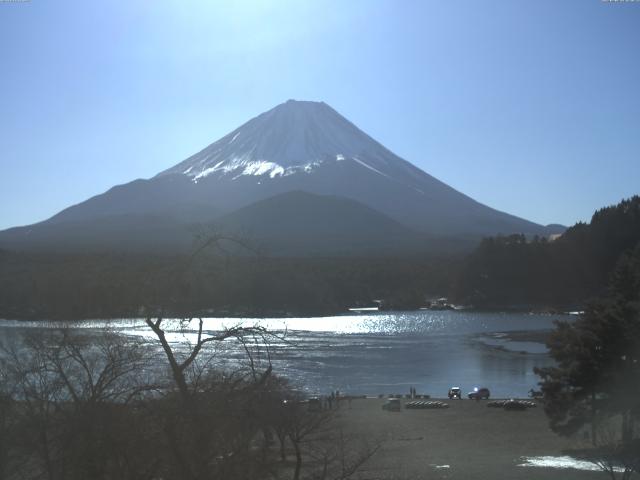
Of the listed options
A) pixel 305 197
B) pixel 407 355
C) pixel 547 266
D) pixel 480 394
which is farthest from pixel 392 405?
pixel 305 197

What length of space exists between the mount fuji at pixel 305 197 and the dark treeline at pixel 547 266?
14.5 meters

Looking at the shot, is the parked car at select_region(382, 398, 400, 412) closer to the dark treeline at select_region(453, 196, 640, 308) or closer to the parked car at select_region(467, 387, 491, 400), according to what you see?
the parked car at select_region(467, 387, 491, 400)

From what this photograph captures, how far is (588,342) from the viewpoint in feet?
39.8

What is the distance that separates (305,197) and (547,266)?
33.8 metres

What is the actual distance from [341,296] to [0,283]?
1810 inches

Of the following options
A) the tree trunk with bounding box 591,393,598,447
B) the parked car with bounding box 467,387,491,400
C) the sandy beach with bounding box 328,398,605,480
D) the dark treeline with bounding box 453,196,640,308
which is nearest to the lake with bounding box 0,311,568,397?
the parked car with bounding box 467,387,491,400

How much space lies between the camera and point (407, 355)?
3145 centimetres

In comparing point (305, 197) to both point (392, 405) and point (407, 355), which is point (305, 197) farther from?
point (392, 405)

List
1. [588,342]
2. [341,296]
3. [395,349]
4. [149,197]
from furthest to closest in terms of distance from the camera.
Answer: [149,197] → [341,296] → [395,349] → [588,342]

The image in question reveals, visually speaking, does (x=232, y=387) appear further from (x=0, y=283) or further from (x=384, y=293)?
(x=384, y=293)

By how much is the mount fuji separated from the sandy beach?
4761 centimetres

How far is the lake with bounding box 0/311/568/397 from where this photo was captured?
76.0 ft

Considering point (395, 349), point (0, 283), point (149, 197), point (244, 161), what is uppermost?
Result: point (244, 161)

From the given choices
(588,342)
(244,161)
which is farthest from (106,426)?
(244,161)
